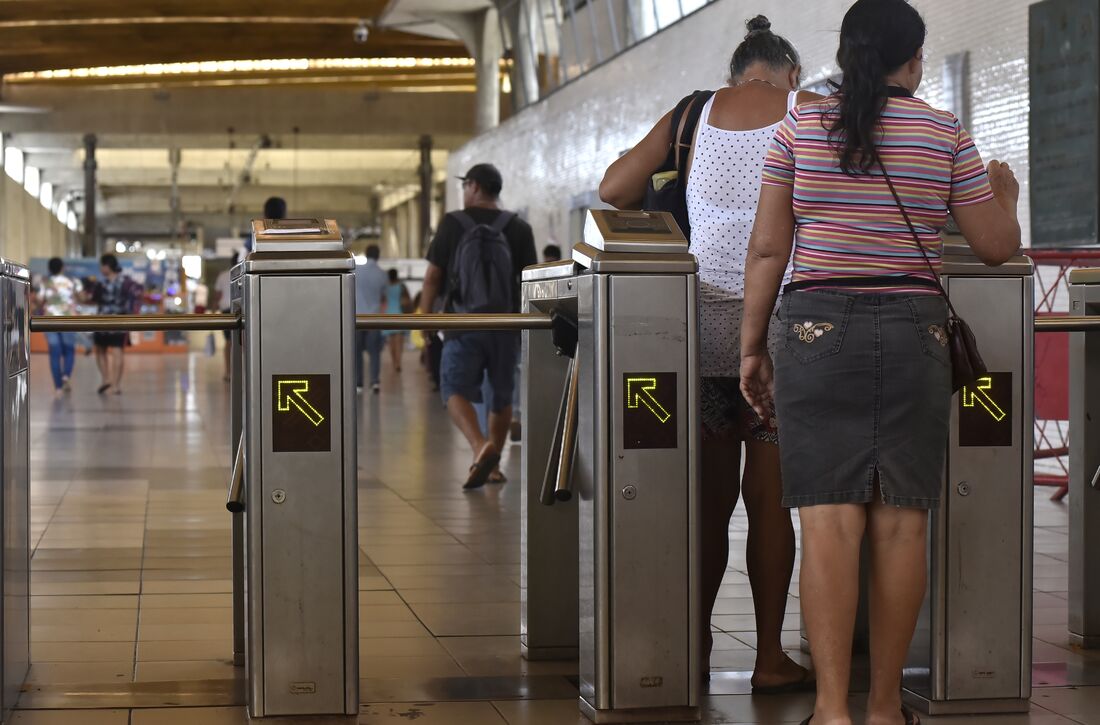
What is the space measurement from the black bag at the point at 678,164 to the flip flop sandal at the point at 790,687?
1053mm

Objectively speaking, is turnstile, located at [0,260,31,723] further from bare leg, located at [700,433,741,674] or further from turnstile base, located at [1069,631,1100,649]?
turnstile base, located at [1069,631,1100,649]

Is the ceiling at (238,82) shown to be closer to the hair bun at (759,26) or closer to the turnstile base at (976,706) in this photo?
the hair bun at (759,26)

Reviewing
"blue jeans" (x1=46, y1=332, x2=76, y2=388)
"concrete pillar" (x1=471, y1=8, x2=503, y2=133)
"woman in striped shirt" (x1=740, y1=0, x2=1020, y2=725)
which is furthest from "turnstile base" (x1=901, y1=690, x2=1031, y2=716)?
"concrete pillar" (x1=471, y1=8, x2=503, y2=133)

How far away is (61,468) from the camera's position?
815cm

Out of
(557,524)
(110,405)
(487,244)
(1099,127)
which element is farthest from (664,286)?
(110,405)

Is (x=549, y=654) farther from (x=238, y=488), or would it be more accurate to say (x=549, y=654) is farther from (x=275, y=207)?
(x=275, y=207)

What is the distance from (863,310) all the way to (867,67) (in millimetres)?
457

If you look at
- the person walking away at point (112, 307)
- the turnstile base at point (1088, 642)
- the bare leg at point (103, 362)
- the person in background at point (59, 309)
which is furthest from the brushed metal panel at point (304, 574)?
the person in background at point (59, 309)

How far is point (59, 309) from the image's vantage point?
17.4m

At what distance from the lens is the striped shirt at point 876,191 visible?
2.79 m

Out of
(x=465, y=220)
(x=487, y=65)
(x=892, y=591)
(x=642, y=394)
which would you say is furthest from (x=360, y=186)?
(x=892, y=591)

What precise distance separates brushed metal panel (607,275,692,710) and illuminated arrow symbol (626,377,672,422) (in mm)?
16

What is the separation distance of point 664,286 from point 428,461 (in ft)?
19.1

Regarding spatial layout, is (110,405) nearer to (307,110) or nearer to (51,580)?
(51,580)
